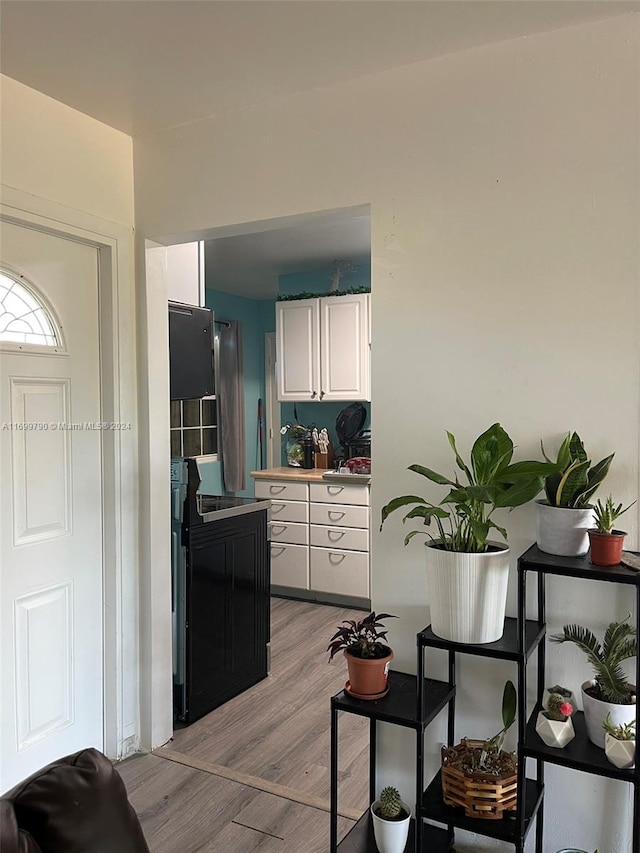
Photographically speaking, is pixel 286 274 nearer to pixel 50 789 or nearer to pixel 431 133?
pixel 431 133

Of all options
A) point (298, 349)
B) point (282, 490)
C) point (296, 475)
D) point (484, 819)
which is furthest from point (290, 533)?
point (484, 819)

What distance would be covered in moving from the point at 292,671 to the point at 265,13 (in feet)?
9.90

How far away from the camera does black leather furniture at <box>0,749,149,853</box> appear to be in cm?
89

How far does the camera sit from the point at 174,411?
16.4ft

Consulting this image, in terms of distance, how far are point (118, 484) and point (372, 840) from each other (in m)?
1.52

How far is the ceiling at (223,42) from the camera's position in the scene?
5.53 ft

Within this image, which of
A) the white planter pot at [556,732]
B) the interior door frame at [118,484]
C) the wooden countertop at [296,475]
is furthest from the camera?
the wooden countertop at [296,475]

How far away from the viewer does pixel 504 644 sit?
169 cm

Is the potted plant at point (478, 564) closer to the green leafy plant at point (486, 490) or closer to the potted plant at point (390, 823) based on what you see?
the green leafy plant at point (486, 490)

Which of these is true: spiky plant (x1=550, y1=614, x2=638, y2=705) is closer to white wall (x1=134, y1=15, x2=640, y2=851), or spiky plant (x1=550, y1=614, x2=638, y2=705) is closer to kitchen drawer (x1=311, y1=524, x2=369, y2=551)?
white wall (x1=134, y1=15, x2=640, y2=851)

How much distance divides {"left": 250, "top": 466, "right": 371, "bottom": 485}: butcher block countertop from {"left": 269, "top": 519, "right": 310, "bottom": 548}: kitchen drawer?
1.07ft

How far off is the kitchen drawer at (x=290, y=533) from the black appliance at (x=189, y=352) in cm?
171

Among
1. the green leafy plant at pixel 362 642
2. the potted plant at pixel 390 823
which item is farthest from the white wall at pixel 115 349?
the potted plant at pixel 390 823

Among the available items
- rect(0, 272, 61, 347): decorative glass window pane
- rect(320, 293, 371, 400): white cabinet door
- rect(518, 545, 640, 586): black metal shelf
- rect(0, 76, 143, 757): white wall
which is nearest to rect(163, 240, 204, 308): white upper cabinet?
rect(0, 76, 143, 757): white wall
